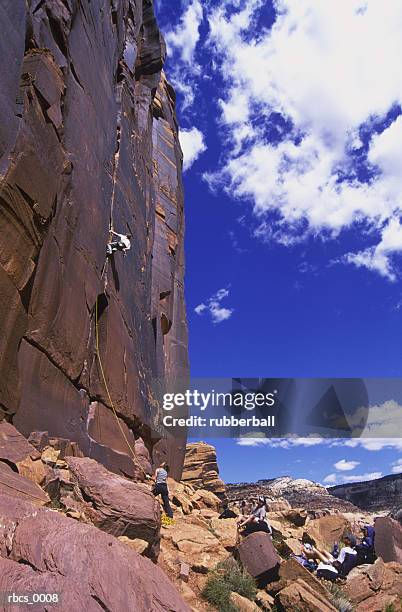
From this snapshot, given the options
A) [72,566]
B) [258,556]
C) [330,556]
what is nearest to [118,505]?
[72,566]

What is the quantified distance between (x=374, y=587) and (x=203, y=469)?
29932 millimetres

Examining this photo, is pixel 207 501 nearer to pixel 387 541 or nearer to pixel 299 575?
pixel 387 541

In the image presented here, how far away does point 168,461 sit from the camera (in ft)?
79.6

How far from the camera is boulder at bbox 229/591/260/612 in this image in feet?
29.7

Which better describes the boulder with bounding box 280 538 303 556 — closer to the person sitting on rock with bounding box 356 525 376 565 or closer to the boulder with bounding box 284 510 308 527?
the person sitting on rock with bounding box 356 525 376 565

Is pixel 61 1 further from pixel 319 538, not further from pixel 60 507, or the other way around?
pixel 319 538

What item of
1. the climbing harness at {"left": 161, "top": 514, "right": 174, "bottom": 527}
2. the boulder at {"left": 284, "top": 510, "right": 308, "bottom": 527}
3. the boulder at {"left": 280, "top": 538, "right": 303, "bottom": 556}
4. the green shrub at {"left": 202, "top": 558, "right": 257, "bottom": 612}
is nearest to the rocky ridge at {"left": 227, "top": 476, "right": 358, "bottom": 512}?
the boulder at {"left": 284, "top": 510, "right": 308, "bottom": 527}

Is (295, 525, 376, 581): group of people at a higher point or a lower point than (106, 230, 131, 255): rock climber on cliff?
lower

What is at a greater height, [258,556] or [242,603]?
[258,556]

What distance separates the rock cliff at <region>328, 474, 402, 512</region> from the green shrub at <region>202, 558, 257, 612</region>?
6154 centimetres

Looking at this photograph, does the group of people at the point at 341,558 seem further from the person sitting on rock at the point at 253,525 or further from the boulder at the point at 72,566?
the boulder at the point at 72,566

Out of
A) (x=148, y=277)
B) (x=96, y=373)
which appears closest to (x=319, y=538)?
(x=96, y=373)

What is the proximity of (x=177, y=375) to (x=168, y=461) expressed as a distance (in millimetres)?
5264

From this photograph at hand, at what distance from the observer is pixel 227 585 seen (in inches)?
371
